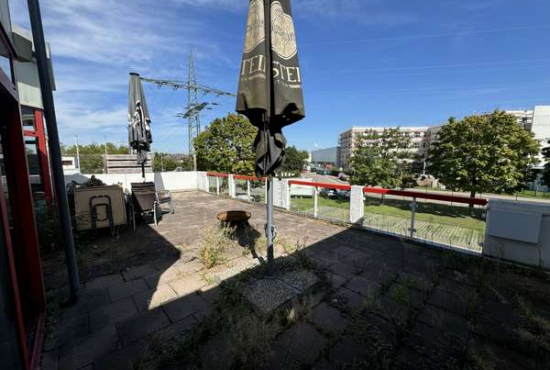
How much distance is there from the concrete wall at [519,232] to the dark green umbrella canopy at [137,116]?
289 inches

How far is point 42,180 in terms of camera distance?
5.57 meters

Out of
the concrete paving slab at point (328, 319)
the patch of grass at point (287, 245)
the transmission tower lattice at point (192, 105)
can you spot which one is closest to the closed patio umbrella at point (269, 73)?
the concrete paving slab at point (328, 319)

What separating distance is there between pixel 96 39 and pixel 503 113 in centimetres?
2328

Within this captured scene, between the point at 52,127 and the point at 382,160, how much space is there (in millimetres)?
22519

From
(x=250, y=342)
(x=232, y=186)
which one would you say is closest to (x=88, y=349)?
(x=250, y=342)

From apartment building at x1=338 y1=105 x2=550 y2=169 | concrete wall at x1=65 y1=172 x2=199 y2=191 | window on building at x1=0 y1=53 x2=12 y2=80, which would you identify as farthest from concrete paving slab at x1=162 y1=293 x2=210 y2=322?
apartment building at x1=338 y1=105 x2=550 y2=169

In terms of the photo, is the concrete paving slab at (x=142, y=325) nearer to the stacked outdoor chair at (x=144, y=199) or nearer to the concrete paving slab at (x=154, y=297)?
the concrete paving slab at (x=154, y=297)

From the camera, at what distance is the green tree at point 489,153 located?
14898 millimetres

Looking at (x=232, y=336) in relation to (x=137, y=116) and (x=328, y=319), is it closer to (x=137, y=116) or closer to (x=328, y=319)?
(x=328, y=319)

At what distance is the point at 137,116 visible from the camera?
5609 millimetres

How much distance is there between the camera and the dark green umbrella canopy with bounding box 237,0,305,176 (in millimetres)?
2055

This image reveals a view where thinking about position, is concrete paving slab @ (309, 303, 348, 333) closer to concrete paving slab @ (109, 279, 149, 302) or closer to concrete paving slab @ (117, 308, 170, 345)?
concrete paving slab @ (117, 308, 170, 345)

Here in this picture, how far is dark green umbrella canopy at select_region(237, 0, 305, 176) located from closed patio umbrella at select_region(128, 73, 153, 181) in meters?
4.71

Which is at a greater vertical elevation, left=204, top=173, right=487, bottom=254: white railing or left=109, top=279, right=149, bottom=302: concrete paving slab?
left=204, top=173, right=487, bottom=254: white railing
